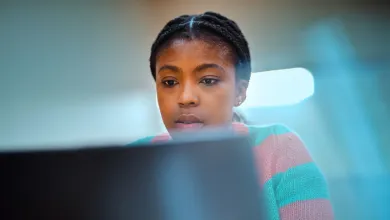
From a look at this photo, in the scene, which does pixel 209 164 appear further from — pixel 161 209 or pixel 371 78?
pixel 371 78

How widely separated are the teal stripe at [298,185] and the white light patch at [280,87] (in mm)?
874

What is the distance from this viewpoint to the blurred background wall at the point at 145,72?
136 centimetres

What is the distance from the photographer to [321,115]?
1.40 metres

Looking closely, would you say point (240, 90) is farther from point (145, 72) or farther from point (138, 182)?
point (145, 72)

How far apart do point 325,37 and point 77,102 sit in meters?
1.05

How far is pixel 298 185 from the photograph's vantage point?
1.38 feet

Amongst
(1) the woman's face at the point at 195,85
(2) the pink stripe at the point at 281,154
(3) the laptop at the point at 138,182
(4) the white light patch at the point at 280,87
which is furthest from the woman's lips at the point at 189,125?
(4) the white light patch at the point at 280,87

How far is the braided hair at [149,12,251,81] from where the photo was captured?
1.91ft

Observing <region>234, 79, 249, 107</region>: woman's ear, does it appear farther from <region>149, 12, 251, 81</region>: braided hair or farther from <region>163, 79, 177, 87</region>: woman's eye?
<region>163, 79, 177, 87</region>: woman's eye

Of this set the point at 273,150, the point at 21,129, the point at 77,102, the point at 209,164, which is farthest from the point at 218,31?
the point at 21,129

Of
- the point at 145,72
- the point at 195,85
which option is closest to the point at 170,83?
the point at 195,85

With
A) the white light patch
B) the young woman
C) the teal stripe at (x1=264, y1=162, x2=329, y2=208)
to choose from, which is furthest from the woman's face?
the white light patch

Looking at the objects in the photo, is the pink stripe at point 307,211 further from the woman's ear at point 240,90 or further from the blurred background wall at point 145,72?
the blurred background wall at point 145,72

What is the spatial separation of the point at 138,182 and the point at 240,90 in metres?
0.44
